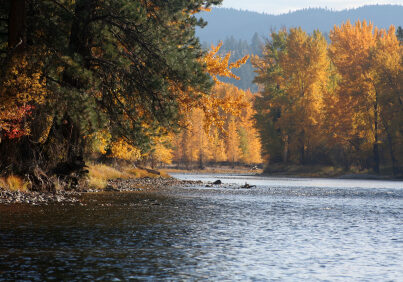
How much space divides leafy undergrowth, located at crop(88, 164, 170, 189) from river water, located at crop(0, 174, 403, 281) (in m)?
10.6

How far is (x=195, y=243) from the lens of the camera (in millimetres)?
15500

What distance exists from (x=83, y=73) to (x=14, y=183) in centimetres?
593

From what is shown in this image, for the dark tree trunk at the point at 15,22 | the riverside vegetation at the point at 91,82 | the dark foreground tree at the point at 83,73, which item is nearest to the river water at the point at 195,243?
the riverside vegetation at the point at 91,82

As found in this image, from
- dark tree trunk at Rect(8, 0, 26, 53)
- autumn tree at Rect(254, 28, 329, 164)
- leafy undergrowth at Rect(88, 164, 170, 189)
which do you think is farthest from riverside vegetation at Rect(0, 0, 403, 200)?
autumn tree at Rect(254, 28, 329, 164)

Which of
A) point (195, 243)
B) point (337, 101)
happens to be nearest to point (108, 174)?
point (195, 243)

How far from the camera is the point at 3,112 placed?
2425 centimetres

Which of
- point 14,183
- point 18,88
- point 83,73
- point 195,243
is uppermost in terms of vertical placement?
point 83,73

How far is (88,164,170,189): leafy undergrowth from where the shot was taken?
36.4 metres

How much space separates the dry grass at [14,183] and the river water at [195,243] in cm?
391

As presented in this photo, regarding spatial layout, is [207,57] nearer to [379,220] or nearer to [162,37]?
[162,37]

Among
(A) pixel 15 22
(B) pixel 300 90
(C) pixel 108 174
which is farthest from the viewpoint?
(B) pixel 300 90

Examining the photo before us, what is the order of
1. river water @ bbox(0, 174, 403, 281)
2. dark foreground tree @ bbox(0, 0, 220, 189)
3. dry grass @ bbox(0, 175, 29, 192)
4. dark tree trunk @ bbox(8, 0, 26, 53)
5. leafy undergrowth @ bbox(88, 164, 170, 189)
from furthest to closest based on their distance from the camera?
leafy undergrowth @ bbox(88, 164, 170, 189) < dry grass @ bbox(0, 175, 29, 192) < dark tree trunk @ bbox(8, 0, 26, 53) < dark foreground tree @ bbox(0, 0, 220, 189) < river water @ bbox(0, 174, 403, 281)

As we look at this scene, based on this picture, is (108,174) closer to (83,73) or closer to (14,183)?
(14,183)

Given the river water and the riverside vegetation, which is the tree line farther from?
the river water
